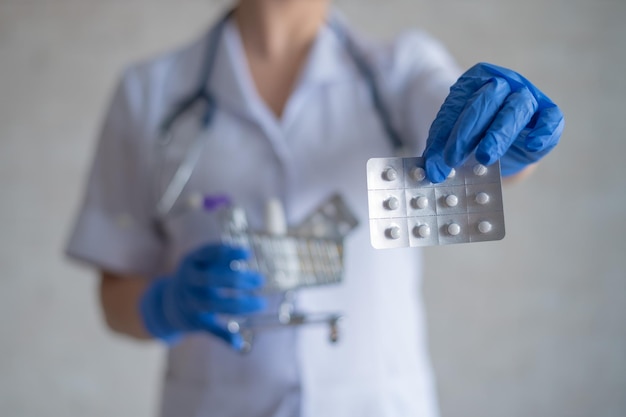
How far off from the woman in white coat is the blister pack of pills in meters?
0.30

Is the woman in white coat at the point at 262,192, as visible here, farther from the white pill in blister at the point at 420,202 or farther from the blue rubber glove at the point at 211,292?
the white pill in blister at the point at 420,202

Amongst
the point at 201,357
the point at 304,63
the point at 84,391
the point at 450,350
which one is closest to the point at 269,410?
the point at 201,357

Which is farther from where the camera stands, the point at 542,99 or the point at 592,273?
the point at 592,273

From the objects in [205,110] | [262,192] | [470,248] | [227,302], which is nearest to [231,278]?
[227,302]

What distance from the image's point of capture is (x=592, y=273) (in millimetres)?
1188

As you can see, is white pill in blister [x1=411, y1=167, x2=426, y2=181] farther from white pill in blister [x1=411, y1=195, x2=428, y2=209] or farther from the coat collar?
the coat collar

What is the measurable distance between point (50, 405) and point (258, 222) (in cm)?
90

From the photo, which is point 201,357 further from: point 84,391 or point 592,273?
point 592,273

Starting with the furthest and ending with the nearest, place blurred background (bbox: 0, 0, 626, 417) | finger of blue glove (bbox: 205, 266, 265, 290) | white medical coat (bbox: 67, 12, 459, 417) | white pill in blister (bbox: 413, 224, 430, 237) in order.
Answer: blurred background (bbox: 0, 0, 626, 417)
white medical coat (bbox: 67, 12, 459, 417)
finger of blue glove (bbox: 205, 266, 265, 290)
white pill in blister (bbox: 413, 224, 430, 237)

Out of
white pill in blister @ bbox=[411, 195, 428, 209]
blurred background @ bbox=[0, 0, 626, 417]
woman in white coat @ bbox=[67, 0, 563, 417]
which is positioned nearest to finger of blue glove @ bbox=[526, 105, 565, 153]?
white pill in blister @ bbox=[411, 195, 428, 209]

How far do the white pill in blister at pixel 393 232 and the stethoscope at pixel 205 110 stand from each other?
41cm

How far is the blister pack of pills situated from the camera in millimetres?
322

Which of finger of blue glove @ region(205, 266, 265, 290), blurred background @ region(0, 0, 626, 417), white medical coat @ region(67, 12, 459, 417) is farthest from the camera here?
blurred background @ region(0, 0, 626, 417)

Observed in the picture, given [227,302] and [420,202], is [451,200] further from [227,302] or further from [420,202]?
[227,302]
